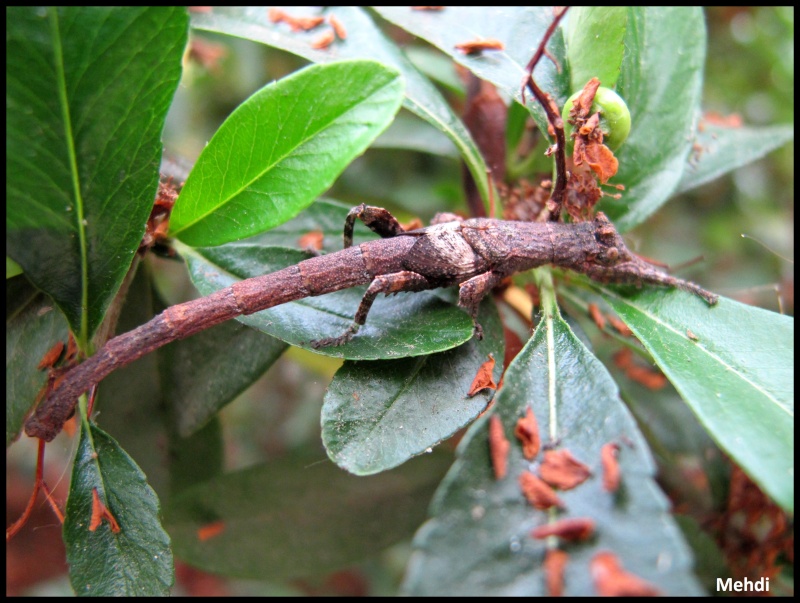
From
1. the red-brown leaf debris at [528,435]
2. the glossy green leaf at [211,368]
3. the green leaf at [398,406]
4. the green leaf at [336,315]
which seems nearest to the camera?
the red-brown leaf debris at [528,435]

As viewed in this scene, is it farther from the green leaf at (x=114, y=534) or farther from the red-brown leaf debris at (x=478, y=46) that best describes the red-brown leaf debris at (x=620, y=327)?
the green leaf at (x=114, y=534)

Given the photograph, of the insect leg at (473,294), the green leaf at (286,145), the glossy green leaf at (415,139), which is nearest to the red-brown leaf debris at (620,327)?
the insect leg at (473,294)

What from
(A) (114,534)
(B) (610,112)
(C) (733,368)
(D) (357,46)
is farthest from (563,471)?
(D) (357,46)

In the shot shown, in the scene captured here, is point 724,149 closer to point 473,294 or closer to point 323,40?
point 473,294

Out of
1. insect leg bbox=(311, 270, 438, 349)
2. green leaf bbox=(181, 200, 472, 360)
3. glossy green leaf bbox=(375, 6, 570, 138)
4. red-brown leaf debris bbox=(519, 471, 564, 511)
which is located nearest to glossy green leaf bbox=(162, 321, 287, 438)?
green leaf bbox=(181, 200, 472, 360)

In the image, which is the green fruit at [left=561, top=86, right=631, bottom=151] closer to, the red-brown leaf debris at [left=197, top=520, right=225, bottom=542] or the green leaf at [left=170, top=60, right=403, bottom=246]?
Result: the green leaf at [left=170, top=60, right=403, bottom=246]
